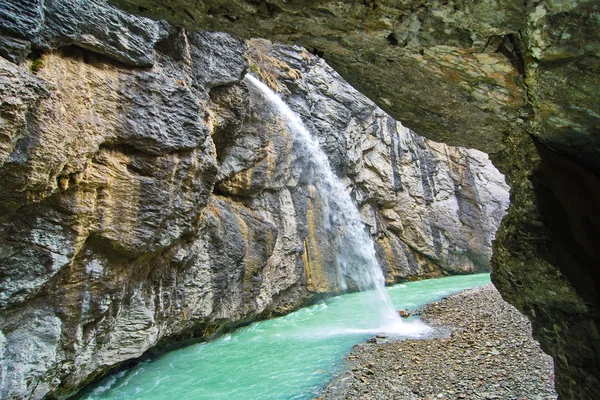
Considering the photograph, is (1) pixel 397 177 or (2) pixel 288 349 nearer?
(2) pixel 288 349

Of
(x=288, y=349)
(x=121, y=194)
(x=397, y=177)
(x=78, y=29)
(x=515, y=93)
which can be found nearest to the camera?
(x=515, y=93)

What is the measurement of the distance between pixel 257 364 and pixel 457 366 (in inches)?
227

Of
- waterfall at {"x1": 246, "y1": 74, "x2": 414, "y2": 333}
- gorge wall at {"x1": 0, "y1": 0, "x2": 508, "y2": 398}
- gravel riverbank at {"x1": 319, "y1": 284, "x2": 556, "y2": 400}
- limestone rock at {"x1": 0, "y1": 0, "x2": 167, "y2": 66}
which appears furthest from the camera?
waterfall at {"x1": 246, "y1": 74, "x2": 414, "y2": 333}

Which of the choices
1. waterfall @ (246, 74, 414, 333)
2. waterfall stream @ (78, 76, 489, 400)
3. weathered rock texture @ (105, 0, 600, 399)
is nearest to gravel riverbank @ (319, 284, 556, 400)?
waterfall stream @ (78, 76, 489, 400)

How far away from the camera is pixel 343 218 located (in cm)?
2431

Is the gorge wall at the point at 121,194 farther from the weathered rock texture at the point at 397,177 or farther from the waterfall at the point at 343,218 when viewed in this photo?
the weathered rock texture at the point at 397,177

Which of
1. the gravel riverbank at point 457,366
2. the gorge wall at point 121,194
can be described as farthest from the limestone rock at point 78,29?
the gravel riverbank at point 457,366

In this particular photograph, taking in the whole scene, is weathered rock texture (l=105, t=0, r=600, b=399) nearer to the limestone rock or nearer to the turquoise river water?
the limestone rock

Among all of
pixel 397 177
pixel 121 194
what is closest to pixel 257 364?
pixel 121 194

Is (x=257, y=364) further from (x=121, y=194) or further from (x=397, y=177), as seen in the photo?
(x=397, y=177)

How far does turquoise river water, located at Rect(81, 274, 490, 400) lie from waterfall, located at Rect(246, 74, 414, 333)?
6.22 m

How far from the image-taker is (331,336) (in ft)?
43.3

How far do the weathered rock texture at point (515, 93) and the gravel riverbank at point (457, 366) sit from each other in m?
2.73

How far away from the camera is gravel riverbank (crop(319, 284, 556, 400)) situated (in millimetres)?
7492
